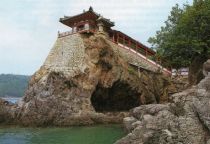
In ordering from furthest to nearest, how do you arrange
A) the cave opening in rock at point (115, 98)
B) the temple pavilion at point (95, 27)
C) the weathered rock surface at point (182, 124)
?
1. the temple pavilion at point (95, 27)
2. the cave opening in rock at point (115, 98)
3. the weathered rock surface at point (182, 124)

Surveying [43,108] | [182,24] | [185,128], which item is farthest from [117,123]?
[185,128]

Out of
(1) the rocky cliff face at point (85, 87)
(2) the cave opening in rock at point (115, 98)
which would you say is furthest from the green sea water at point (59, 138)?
(2) the cave opening in rock at point (115, 98)

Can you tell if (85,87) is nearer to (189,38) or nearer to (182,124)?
(189,38)

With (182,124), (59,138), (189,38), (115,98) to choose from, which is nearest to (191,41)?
(189,38)

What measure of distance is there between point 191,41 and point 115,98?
12.4 m

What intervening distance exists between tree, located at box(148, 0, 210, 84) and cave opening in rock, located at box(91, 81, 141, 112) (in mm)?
6018

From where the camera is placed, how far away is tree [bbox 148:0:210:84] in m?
37.0

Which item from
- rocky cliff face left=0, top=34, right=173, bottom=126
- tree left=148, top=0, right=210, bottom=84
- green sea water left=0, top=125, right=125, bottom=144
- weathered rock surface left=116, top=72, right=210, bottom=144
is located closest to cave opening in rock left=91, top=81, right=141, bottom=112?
rocky cliff face left=0, top=34, right=173, bottom=126

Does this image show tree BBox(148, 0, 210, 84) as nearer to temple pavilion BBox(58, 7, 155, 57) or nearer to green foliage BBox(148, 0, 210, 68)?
green foliage BBox(148, 0, 210, 68)

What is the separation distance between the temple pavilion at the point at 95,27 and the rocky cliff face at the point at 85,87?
1540 millimetres

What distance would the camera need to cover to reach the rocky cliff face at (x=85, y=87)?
3759cm

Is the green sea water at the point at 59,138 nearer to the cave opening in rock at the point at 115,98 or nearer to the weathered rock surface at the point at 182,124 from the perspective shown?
the weathered rock surface at the point at 182,124

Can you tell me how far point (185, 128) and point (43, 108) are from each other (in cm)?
2728

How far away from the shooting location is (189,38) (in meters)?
37.5
